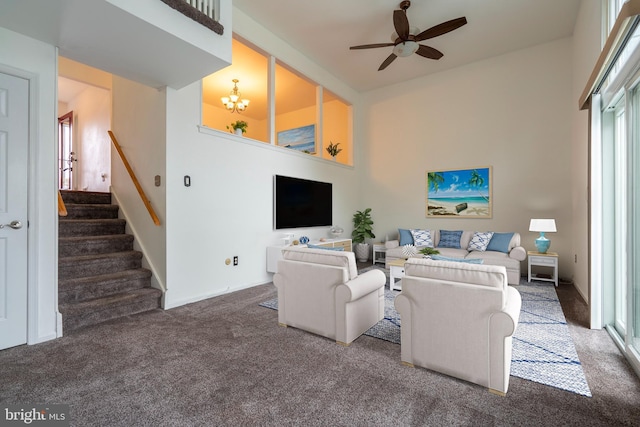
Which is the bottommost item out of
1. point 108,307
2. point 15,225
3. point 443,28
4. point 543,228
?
point 108,307

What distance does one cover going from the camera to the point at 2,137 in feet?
8.34

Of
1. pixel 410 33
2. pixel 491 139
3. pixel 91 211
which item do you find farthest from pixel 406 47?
pixel 91 211

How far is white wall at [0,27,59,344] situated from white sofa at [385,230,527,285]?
4.35m

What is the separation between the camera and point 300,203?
18.3ft

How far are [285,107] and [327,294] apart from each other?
21.4 ft

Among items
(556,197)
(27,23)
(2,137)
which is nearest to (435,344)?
(2,137)

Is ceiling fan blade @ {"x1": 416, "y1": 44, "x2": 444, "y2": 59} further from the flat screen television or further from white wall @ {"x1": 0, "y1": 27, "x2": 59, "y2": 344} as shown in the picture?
white wall @ {"x1": 0, "y1": 27, "x2": 59, "y2": 344}

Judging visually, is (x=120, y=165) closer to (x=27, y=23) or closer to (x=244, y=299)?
(x=27, y=23)

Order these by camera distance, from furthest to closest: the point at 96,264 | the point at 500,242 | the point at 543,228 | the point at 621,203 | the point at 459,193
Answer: the point at 459,193, the point at 500,242, the point at 543,228, the point at 96,264, the point at 621,203

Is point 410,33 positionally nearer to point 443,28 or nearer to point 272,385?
point 443,28

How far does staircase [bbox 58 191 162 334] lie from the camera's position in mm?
3117

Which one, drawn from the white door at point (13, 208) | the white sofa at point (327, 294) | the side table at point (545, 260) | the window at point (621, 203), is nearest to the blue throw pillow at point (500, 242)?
the side table at point (545, 260)

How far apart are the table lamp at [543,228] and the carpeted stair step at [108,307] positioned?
214 inches

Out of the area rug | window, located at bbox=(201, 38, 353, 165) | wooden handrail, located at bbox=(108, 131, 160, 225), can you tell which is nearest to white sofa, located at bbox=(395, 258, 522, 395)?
the area rug
